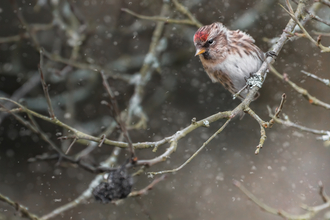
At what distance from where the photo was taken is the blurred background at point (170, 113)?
4.91 meters

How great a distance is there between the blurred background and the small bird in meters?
0.92

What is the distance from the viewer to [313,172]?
6258 mm

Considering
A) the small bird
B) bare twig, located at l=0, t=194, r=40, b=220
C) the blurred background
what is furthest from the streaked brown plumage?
bare twig, located at l=0, t=194, r=40, b=220

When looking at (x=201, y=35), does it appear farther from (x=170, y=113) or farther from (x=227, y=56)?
(x=170, y=113)

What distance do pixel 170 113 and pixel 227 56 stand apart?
2.64 meters

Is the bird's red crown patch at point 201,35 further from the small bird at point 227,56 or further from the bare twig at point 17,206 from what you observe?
the bare twig at point 17,206

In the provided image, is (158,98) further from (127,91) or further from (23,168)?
(23,168)

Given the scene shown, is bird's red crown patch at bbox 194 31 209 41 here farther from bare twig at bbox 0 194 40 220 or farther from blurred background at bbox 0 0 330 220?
bare twig at bbox 0 194 40 220

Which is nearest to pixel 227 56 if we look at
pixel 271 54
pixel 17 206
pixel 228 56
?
pixel 228 56

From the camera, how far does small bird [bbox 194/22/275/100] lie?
3426 millimetres

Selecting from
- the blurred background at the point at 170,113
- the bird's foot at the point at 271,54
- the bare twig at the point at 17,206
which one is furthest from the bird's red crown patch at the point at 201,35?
the bare twig at the point at 17,206

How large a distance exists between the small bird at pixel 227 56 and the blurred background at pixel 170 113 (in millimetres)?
924

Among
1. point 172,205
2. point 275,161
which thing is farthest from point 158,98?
point 275,161

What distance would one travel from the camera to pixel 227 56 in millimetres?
3551
